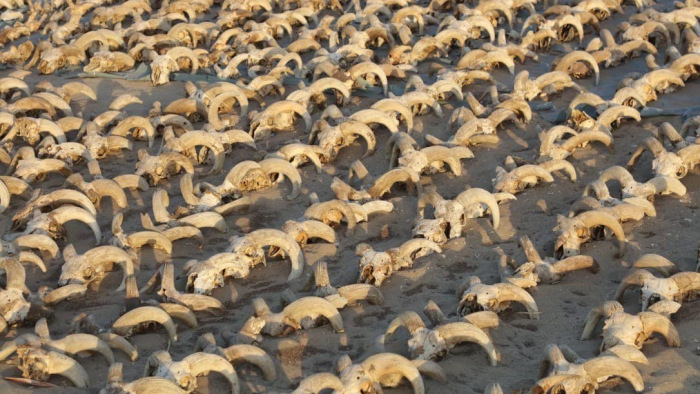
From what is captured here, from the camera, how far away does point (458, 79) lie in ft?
48.3

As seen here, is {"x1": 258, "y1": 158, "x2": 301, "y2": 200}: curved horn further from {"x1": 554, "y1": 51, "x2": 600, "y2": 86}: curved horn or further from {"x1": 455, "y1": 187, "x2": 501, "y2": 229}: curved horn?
{"x1": 554, "y1": 51, "x2": 600, "y2": 86}: curved horn

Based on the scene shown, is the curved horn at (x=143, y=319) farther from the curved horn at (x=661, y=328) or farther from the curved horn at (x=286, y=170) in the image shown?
the curved horn at (x=661, y=328)

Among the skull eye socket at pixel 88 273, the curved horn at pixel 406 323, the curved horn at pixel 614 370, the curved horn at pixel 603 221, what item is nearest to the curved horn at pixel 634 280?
the curved horn at pixel 603 221

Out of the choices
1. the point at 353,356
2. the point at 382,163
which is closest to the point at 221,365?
the point at 353,356

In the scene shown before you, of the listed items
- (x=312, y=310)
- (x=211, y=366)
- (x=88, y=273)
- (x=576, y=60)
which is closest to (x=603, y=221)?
(x=312, y=310)

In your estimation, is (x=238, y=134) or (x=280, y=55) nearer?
(x=238, y=134)

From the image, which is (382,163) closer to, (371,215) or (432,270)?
(371,215)

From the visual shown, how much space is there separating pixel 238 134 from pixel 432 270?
14.2ft

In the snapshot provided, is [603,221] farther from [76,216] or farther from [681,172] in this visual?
[76,216]

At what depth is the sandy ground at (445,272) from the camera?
859 centimetres

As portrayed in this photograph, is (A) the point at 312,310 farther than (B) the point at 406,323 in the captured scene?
Yes

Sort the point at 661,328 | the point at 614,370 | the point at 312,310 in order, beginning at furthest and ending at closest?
1. the point at 312,310
2. the point at 661,328
3. the point at 614,370

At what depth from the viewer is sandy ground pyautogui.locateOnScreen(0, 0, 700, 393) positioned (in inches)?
338

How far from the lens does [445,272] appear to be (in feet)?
33.8
